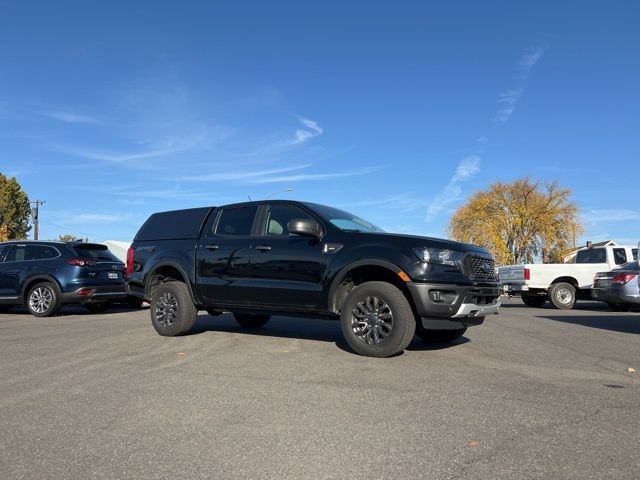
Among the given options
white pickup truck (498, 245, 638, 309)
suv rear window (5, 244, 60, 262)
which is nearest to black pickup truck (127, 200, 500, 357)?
suv rear window (5, 244, 60, 262)

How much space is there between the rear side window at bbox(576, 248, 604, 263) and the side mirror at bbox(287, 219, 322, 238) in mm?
13132

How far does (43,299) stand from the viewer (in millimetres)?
11430

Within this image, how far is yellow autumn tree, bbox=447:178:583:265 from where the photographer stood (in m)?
46.3

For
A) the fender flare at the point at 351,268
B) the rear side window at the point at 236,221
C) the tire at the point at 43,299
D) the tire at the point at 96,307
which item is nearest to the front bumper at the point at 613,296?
the fender flare at the point at 351,268

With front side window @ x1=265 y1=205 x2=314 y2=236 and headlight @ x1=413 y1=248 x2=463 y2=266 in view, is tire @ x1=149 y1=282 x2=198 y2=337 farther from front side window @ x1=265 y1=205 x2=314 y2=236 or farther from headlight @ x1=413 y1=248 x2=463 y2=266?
headlight @ x1=413 y1=248 x2=463 y2=266

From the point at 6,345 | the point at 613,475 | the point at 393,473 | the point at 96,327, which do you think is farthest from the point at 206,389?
the point at 96,327

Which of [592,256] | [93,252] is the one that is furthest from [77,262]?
[592,256]

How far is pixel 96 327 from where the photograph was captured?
9133 millimetres

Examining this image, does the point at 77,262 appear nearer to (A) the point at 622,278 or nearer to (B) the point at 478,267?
(B) the point at 478,267

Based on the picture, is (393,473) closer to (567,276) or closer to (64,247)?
(64,247)

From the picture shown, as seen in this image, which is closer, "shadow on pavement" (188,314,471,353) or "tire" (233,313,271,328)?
"shadow on pavement" (188,314,471,353)

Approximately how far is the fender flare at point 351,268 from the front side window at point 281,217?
1.11 metres

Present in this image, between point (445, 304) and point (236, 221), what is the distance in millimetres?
3311

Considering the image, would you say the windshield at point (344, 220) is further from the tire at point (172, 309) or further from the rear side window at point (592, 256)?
the rear side window at point (592, 256)
